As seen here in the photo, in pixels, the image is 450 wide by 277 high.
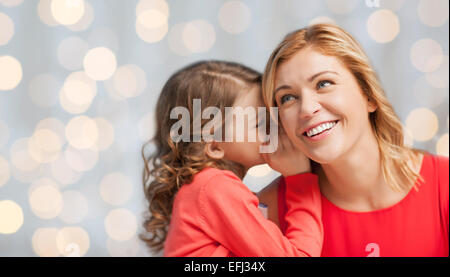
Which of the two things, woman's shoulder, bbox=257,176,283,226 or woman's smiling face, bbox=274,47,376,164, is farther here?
woman's shoulder, bbox=257,176,283,226

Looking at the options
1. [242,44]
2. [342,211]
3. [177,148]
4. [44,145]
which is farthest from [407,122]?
[44,145]

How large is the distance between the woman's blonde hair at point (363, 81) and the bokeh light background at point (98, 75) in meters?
0.08

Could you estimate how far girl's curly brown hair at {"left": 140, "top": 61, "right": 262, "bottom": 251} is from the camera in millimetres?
905

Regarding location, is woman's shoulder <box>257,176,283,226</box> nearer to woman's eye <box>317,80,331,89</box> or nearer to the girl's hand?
the girl's hand

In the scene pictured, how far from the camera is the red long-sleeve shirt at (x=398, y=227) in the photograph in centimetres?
93

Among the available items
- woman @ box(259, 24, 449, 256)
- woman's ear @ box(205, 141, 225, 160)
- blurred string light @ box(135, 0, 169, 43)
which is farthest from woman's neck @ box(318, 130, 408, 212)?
blurred string light @ box(135, 0, 169, 43)

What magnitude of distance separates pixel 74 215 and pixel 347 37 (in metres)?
0.65

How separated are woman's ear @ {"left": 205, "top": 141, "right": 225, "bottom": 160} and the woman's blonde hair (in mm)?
130

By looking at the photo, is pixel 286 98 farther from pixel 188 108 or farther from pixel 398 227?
pixel 398 227

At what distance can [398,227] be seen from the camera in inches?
36.5

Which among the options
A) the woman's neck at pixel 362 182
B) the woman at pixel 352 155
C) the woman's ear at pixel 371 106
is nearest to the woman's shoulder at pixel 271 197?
the woman at pixel 352 155

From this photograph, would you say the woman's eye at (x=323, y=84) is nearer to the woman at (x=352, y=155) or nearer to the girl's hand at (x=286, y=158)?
the woman at (x=352, y=155)

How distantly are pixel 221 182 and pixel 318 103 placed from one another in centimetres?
22

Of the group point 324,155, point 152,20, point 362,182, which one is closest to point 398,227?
point 362,182
